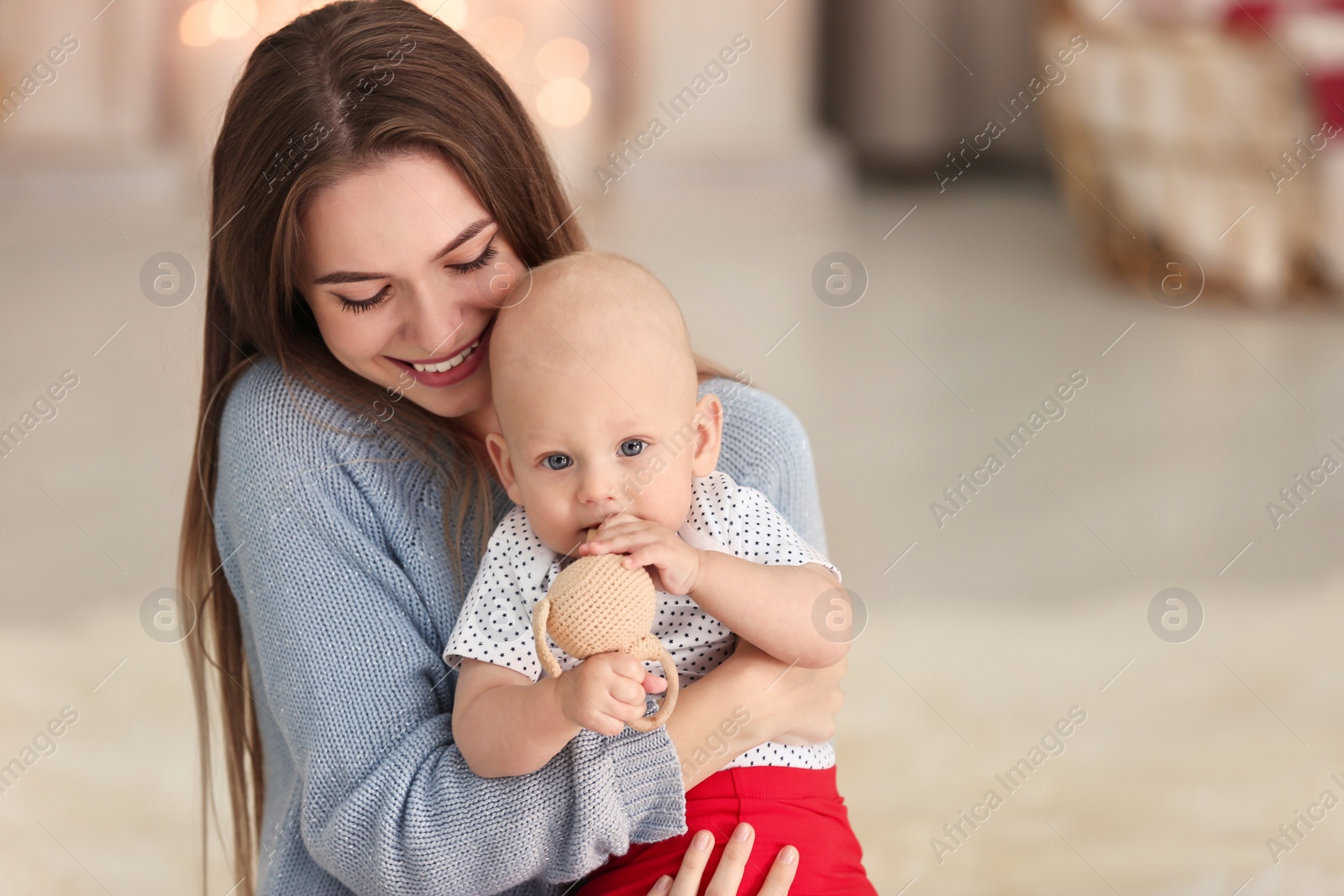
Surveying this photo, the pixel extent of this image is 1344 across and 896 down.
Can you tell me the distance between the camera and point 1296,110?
3.80 m

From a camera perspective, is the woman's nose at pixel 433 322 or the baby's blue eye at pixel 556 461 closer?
the baby's blue eye at pixel 556 461

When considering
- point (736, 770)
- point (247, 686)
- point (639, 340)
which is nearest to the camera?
point (639, 340)

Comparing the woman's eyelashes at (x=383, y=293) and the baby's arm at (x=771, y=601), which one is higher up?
the woman's eyelashes at (x=383, y=293)

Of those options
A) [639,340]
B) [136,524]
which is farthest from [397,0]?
[136,524]

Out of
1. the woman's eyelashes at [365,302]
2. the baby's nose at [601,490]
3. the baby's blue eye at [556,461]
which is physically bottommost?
the baby's nose at [601,490]

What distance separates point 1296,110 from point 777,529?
3.42 meters

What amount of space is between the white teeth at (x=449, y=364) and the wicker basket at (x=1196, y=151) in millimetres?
3343

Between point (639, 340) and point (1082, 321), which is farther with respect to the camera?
point (1082, 321)

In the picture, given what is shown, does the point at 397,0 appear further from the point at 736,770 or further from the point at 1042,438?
the point at 1042,438

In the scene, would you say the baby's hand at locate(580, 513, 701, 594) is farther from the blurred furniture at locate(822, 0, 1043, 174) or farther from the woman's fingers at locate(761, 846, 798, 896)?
the blurred furniture at locate(822, 0, 1043, 174)

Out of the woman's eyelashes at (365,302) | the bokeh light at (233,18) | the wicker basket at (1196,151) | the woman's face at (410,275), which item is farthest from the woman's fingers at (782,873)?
the bokeh light at (233,18)

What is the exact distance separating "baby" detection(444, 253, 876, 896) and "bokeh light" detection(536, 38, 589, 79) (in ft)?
14.9

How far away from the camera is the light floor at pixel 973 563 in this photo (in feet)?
5.87

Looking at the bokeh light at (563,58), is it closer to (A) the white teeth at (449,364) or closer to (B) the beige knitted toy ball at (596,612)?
(A) the white teeth at (449,364)
